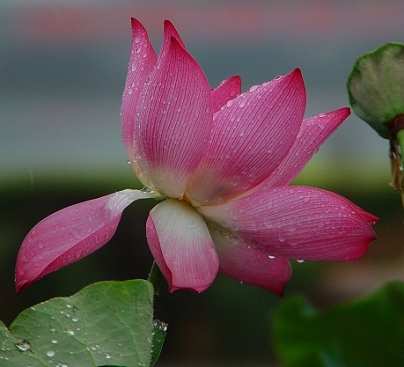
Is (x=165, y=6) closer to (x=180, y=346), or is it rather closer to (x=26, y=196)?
(x=26, y=196)

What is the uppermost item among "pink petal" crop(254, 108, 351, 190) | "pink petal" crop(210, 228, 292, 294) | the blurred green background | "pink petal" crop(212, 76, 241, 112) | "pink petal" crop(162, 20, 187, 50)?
"pink petal" crop(162, 20, 187, 50)

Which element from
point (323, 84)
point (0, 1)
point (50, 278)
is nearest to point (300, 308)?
point (50, 278)

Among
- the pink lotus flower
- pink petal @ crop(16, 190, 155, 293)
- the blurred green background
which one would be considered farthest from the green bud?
the blurred green background

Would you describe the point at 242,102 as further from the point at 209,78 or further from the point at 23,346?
the point at 209,78

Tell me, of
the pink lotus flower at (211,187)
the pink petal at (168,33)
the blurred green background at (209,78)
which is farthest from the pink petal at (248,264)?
the blurred green background at (209,78)

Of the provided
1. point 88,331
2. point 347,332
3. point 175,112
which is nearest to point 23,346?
point 88,331

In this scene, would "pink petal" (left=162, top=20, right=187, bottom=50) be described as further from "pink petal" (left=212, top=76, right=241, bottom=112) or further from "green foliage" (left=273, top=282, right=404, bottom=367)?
"green foliage" (left=273, top=282, right=404, bottom=367)
